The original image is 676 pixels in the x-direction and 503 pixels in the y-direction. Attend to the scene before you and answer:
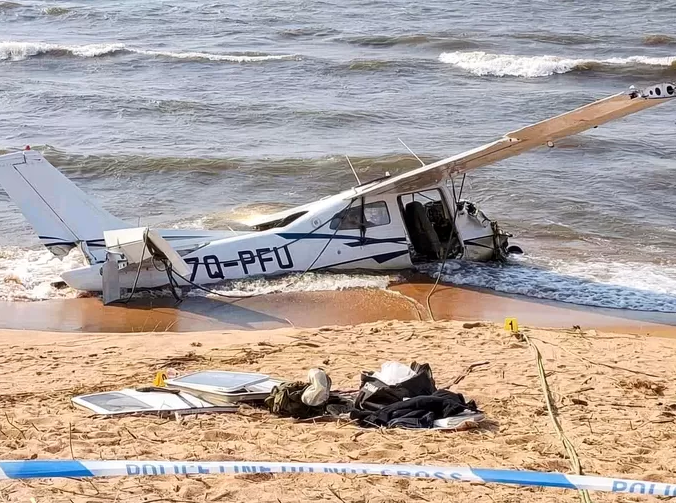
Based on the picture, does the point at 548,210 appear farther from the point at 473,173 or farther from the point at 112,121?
the point at 112,121

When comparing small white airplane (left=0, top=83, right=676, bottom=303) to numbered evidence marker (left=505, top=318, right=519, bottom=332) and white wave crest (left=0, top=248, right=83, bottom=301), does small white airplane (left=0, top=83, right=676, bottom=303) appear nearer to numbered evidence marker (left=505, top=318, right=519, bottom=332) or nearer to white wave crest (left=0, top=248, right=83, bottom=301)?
white wave crest (left=0, top=248, right=83, bottom=301)

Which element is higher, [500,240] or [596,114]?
[596,114]

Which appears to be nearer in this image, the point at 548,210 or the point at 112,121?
the point at 548,210

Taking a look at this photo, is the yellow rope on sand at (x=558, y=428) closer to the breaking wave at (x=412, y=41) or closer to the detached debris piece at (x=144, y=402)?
the detached debris piece at (x=144, y=402)

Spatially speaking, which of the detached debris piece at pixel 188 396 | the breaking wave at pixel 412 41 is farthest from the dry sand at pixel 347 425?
the breaking wave at pixel 412 41

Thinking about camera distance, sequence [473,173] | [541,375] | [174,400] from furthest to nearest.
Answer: [473,173], [541,375], [174,400]

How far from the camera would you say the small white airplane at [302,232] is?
495 inches

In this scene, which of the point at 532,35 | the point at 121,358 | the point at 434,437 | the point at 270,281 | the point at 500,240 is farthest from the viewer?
the point at 532,35

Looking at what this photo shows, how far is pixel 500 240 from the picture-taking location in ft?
48.2

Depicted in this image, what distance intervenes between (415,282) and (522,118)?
12.1 m

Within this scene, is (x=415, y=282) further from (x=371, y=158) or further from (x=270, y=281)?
(x=371, y=158)

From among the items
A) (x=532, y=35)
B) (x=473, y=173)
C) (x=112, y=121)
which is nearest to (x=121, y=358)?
(x=473, y=173)

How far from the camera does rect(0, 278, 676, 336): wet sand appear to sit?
40.3ft

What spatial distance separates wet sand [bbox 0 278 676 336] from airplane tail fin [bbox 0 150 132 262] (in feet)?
2.69
